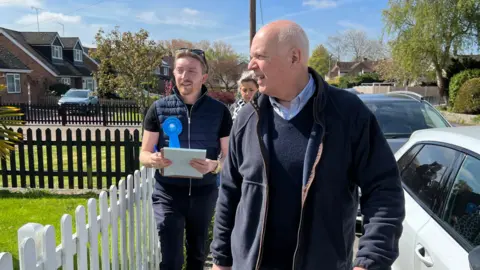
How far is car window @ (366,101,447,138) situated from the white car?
3308 millimetres

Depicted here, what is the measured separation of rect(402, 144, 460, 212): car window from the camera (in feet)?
7.65

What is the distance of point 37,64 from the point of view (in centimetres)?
3384

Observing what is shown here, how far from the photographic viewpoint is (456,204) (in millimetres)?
2135

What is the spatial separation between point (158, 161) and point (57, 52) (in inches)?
1607

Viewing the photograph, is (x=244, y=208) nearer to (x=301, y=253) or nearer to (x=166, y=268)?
(x=301, y=253)

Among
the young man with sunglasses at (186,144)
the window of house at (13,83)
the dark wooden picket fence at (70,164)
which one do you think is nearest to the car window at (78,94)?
the window of house at (13,83)

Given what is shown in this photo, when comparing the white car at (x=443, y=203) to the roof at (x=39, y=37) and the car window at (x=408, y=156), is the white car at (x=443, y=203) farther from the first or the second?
the roof at (x=39, y=37)

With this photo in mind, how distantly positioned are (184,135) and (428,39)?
30.0m

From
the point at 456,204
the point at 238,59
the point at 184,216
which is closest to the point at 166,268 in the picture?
the point at 184,216

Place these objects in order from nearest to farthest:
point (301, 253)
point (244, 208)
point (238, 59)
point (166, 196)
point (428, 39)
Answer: point (301, 253), point (244, 208), point (166, 196), point (428, 39), point (238, 59)

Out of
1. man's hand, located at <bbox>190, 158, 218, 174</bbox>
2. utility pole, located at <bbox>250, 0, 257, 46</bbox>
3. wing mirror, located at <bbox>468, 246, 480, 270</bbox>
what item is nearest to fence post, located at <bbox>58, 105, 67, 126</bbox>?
utility pole, located at <bbox>250, 0, 257, 46</bbox>

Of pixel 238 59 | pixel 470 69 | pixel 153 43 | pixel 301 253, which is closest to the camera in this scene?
pixel 301 253

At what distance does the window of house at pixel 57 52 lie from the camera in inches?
1485

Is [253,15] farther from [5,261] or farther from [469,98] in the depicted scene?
[469,98]
